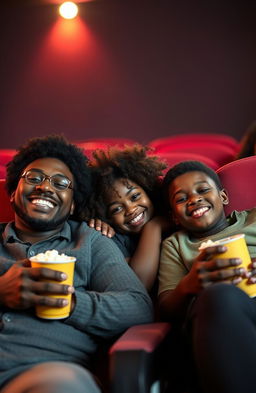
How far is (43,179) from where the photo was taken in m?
1.46

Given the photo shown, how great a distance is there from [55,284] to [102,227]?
0.47m

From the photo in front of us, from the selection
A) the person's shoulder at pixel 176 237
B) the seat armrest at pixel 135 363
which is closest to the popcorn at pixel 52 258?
the seat armrest at pixel 135 363

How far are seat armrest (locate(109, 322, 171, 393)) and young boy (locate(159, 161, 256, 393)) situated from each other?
0.09 m

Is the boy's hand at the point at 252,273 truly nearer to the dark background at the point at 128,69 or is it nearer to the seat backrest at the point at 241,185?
the seat backrest at the point at 241,185

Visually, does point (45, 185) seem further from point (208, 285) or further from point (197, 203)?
point (208, 285)

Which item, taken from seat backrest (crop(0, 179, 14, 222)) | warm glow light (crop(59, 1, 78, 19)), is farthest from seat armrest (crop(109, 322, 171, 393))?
warm glow light (crop(59, 1, 78, 19))

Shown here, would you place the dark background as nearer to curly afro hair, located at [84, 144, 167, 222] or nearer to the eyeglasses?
curly afro hair, located at [84, 144, 167, 222]

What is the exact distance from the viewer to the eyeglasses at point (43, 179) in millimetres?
1461

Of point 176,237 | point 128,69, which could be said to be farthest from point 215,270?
point 128,69

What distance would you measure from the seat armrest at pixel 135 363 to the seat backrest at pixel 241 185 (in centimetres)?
65

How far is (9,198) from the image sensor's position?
1644 mm

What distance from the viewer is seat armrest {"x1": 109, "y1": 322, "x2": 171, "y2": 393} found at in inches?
35.7

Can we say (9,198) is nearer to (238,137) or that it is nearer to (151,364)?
(151,364)

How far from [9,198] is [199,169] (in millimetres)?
663
